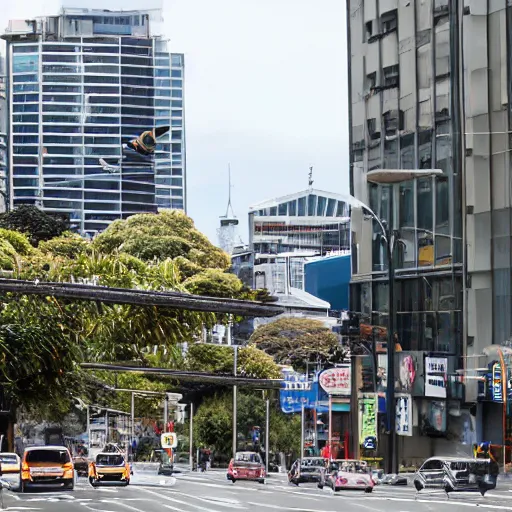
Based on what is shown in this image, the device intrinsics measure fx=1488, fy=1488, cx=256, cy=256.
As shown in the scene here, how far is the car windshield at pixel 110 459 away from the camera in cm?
5744

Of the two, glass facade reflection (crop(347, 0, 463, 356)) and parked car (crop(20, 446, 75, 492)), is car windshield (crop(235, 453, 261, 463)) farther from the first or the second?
glass facade reflection (crop(347, 0, 463, 356))

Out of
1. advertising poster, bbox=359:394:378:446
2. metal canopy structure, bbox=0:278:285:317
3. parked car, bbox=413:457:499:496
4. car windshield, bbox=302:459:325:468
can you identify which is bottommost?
car windshield, bbox=302:459:325:468

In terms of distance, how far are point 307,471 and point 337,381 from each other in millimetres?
3619

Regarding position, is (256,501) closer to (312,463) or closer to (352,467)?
(352,467)

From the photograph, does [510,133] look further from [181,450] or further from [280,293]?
[280,293]

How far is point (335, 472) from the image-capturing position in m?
45.4

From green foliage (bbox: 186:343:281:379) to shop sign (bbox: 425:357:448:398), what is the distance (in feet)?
196

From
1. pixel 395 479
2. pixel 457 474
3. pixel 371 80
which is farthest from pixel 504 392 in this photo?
pixel 371 80

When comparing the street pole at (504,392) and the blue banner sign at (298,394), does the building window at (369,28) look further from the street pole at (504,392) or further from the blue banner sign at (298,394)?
A: the blue banner sign at (298,394)

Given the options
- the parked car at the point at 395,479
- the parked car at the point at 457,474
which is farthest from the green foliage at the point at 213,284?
→ the parked car at the point at 457,474

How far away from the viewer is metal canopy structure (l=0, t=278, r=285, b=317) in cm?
2697

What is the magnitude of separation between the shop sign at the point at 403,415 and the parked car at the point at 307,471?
16.2m

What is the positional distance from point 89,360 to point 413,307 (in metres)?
17.2

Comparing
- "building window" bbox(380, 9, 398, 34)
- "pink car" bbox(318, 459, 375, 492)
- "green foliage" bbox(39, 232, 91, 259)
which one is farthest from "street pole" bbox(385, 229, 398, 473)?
"green foliage" bbox(39, 232, 91, 259)
